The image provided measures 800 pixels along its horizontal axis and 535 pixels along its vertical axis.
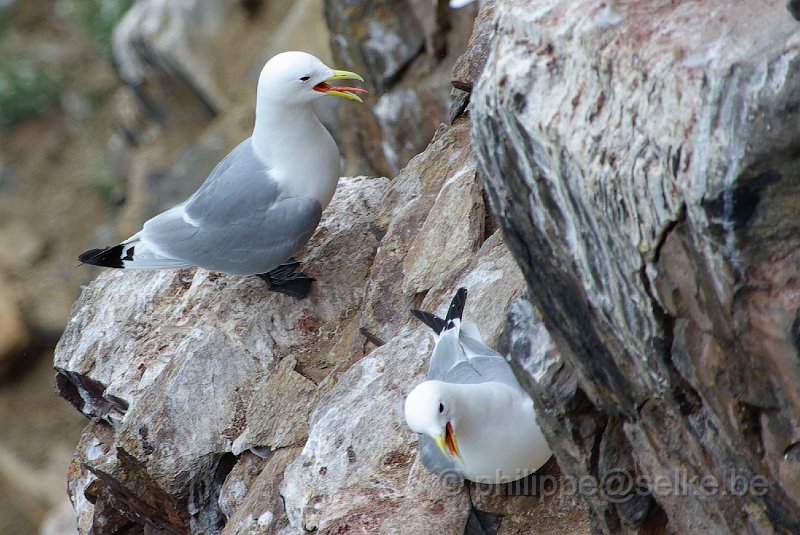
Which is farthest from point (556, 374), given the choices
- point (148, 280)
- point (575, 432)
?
point (148, 280)

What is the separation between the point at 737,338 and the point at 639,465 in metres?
0.80

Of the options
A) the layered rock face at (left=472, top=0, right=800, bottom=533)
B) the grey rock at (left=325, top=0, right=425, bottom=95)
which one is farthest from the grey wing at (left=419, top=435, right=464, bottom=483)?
the grey rock at (left=325, top=0, right=425, bottom=95)

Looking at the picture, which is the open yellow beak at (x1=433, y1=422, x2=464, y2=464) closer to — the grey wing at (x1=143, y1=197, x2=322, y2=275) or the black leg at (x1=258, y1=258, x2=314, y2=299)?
the grey wing at (x1=143, y1=197, x2=322, y2=275)

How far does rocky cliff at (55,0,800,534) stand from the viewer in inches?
86.8

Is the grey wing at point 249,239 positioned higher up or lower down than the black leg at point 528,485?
higher up

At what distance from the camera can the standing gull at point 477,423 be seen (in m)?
3.27

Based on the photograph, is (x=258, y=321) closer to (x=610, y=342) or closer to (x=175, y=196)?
(x=610, y=342)

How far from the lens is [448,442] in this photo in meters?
3.38

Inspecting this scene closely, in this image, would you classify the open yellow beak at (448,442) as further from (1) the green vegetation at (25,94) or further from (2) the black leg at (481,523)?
(1) the green vegetation at (25,94)

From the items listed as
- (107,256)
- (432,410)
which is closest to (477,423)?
(432,410)

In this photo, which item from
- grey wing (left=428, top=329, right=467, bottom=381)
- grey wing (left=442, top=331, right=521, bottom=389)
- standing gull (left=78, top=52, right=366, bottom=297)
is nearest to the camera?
grey wing (left=442, top=331, right=521, bottom=389)

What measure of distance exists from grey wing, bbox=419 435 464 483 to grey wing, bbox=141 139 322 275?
1593 millimetres

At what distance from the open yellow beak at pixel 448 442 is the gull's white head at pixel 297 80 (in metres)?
1.95

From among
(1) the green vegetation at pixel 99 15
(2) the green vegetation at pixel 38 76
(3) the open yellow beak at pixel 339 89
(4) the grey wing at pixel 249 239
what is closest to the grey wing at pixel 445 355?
(4) the grey wing at pixel 249 239
